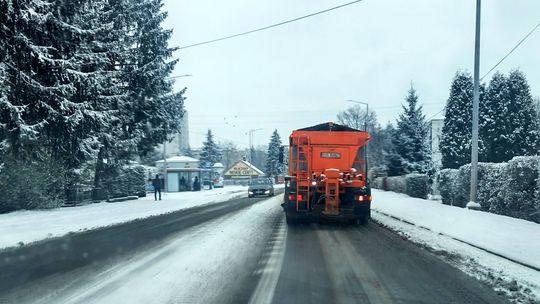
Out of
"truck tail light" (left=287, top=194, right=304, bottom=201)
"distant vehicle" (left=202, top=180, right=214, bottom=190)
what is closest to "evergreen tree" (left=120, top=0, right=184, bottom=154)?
"truck tail light" (left=287, top=194, right=304, bottom=201)

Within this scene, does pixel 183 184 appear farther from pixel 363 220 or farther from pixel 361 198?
pixel 361 198

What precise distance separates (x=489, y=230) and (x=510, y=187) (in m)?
3.80

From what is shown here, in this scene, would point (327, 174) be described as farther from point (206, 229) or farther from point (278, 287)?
A: point (278, 287)

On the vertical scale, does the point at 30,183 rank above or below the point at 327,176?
below

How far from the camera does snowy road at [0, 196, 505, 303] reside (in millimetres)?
6527

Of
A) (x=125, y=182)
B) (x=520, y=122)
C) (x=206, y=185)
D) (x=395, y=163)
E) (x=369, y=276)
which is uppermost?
(x=520, y=122)

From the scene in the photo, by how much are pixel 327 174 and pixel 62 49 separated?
11184mm

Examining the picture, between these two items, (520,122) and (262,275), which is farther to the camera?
(520,122)

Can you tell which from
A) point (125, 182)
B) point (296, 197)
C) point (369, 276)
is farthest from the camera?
point (125, 182)

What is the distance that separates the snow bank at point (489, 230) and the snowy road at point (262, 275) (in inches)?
62.4

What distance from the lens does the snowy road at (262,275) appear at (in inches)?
257

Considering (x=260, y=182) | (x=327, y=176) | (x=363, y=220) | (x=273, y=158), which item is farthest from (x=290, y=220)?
(x=273, y=158)

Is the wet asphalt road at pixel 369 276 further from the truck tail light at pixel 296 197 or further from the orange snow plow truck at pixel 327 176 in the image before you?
the truck tail light at pixel 296 197

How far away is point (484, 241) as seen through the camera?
462 inches
